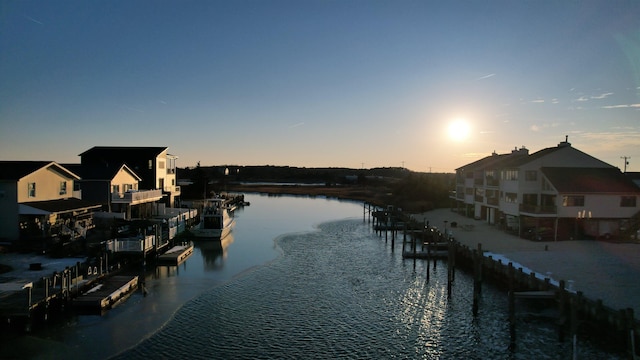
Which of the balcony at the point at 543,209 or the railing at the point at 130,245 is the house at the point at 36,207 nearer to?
the railing at the point at 130,245

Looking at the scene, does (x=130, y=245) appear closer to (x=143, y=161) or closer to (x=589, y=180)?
(x=143, y=161)

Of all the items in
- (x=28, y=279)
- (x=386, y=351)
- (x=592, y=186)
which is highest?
(x=592, y=186)

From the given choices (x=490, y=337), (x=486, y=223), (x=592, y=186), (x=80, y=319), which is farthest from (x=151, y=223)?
(x=592, y=186)

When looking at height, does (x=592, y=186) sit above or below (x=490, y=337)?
above

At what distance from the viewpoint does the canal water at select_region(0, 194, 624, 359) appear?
17.5 metres

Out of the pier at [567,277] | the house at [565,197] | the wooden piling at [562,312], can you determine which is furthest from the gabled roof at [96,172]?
the house at [565,197]

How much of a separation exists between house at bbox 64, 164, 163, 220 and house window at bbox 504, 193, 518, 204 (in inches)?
1365

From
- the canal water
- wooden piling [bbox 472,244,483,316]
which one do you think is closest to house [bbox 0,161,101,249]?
the canal water

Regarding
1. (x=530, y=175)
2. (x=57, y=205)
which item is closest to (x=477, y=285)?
(x=530, y=175)

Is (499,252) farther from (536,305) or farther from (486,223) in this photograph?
(486,223)

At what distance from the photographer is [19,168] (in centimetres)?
3103

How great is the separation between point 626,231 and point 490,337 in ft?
78.2

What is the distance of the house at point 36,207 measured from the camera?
28891 mm

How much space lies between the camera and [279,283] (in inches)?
1079
